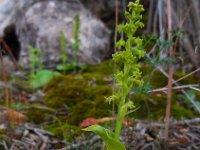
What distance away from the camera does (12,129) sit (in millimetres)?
2109

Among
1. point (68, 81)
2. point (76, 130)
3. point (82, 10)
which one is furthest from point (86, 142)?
point (82, 10)

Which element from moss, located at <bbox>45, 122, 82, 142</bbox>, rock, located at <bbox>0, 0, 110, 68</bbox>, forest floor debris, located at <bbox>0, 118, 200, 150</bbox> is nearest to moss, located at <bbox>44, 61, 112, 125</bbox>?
moss, located at <bbox>45, 122, 82, 142</bbox>

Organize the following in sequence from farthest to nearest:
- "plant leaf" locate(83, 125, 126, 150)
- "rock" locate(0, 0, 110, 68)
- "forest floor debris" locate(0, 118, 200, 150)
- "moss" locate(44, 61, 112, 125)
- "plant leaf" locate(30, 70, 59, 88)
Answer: "rock" locate(0, 0, 110, 68)
"plant leaf" locate(30, 70, 59, 88)
"moss" locate(44, 61, 112, 125)
"forest floor debris" locate(0, 118, 200, 150)
"plant leaf" locate(83, 125, 126, 150)

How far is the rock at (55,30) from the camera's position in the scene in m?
4.23

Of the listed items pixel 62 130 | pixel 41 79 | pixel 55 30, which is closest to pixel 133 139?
pixel 62 130

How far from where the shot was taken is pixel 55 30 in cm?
447

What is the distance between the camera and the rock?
4234 millimetres

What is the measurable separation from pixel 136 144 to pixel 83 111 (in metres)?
0.53

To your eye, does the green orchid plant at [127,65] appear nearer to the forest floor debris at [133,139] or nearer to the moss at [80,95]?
the forest floor debris at [133,139]

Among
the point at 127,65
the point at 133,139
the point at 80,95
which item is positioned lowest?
the point at 133,139

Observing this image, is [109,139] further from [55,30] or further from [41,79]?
[55,30]

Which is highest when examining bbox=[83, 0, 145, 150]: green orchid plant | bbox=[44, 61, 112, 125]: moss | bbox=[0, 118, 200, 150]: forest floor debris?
bbox=[83, 0, 145, 150]: green orchid plant

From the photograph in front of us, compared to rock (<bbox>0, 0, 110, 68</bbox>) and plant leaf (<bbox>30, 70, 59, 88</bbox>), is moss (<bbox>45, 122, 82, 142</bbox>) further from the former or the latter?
rock (<bbox>0, 0, 110, 68</bbox>)

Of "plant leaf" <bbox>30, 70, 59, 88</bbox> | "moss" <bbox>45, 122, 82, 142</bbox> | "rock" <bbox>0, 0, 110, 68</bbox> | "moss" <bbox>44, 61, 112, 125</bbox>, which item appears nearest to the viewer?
"moss" <bbox>45, 122, 82, 142</bbox>
